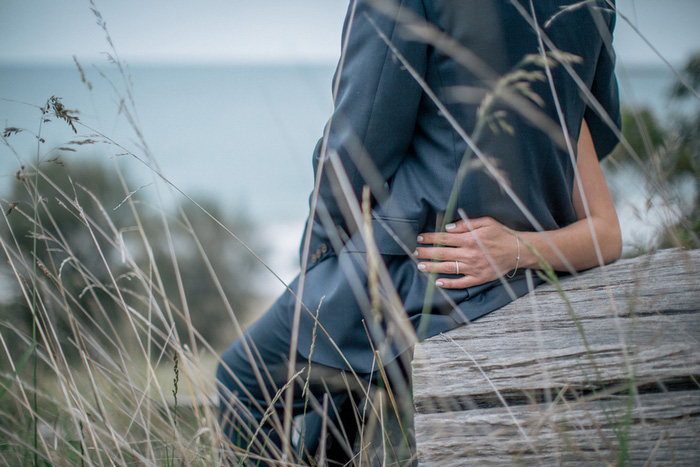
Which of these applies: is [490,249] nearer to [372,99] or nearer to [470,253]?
[470,253]

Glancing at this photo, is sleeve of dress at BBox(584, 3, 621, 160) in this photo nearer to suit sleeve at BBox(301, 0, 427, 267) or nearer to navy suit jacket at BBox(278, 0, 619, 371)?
navy suit jacket at BBox(278, 0, 619, 371)

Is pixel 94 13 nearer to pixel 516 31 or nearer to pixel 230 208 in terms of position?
pixel 516 31

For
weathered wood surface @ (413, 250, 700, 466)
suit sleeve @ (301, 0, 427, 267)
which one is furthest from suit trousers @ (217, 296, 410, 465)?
suit sleeve @ (301, 0, 427, 267)

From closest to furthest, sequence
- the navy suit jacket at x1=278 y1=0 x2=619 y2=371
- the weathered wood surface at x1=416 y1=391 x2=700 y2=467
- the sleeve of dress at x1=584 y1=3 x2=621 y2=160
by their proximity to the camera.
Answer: the weathered wood surface at x1=416 y1=391 x2=700 y2=467
the navy suit jacket at x1=278 y1=0 x2=619 y2=371
the sleeve of dress at x1=584 y1=3 x2=621 y2=160

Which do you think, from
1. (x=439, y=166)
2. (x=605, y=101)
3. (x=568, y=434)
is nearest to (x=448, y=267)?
(x=439, y=166)

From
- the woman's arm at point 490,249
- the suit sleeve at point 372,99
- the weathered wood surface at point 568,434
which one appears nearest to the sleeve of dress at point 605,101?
the woman's arm at point 490,249

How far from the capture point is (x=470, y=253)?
3.39 feet

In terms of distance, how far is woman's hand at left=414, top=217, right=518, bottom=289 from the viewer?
3.37 ft

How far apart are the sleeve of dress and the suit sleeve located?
52 centimetres

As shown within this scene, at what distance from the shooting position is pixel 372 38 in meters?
1.00

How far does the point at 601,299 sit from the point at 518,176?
1.20 ft

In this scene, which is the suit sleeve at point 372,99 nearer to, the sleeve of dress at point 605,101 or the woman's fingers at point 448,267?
the woman's fingers at point 448,267

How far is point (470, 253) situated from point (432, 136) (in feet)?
1.02

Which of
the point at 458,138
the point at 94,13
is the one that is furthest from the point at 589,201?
the point at 94,13
